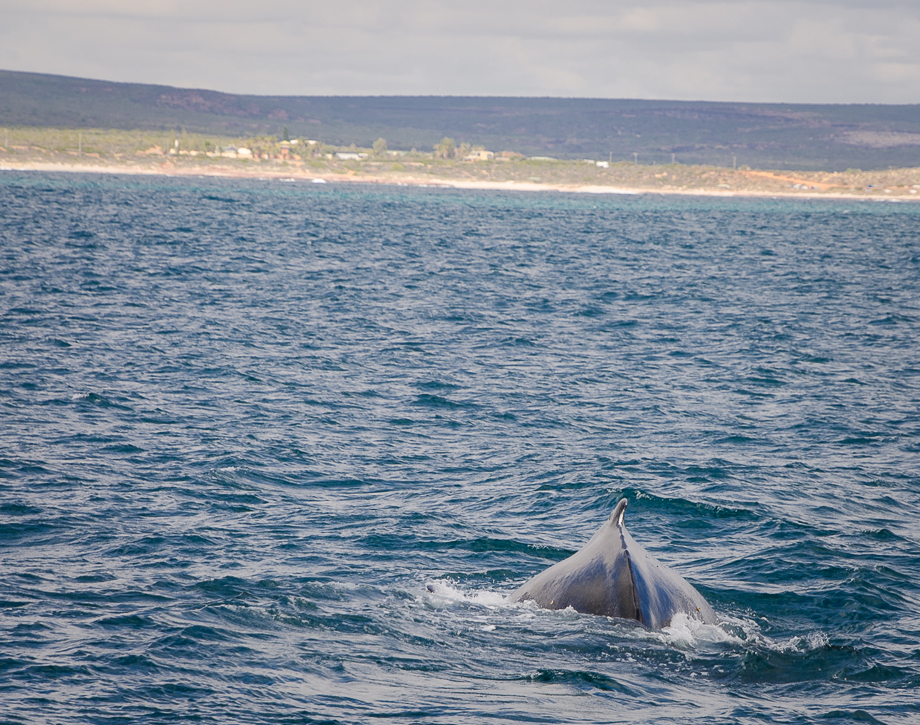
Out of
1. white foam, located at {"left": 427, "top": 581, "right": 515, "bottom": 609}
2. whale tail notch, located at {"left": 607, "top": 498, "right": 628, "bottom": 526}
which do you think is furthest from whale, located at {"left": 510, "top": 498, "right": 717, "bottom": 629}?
white foam, located at {"left": 427, "top": 581, "right": 515, "bottom": 609}

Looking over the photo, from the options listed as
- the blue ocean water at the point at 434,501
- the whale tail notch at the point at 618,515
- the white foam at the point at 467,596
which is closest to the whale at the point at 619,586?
the whale tail notch at the point at 618,515

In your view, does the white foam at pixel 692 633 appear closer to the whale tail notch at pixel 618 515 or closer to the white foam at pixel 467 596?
the whale tail notch at pixel 618 515

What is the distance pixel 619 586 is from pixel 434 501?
5.84 m

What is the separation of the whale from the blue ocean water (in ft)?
0.74

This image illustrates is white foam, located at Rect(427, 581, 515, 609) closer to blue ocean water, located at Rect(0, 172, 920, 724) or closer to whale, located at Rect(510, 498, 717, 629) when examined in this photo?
blue ocean water, located at Rect(0, 172, 920, 724)

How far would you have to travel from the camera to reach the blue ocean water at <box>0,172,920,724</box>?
9922 mm

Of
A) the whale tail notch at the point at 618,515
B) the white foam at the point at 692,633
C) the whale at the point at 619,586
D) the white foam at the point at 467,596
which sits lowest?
the white foam at the point at 467,596

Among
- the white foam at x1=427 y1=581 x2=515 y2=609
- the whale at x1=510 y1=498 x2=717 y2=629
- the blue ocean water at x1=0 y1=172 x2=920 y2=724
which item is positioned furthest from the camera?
the white foam at x1=427 y1=581 x2=515 y2=609

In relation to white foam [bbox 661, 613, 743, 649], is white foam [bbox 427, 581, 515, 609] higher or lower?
lower

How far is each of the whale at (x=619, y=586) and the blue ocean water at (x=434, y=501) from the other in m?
0.23

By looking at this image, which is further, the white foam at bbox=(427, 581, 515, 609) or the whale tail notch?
the white foam at bbox=(427, 581, 515, 609)

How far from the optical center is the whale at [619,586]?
1061cm

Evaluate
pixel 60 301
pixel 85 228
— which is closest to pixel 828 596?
pixel 60 301

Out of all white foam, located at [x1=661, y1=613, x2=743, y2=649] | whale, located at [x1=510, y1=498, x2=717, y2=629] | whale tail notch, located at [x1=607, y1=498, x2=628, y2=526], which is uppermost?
whale tail notch, located at [x1=607, y1=498, x2=628, y2=526]
